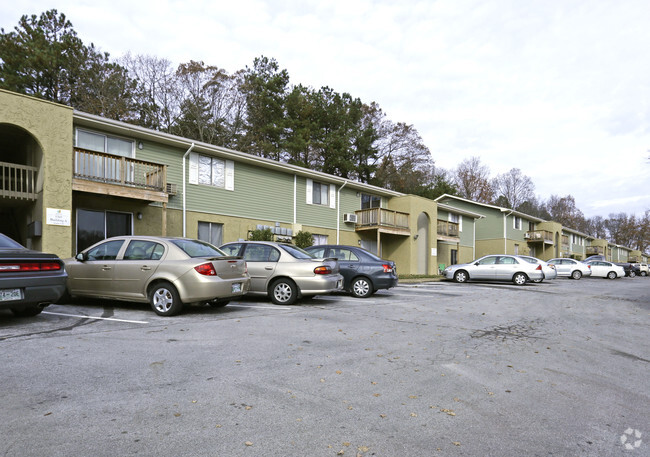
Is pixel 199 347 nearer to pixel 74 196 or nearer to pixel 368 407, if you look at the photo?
pixel 368 407

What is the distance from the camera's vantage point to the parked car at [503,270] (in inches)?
801

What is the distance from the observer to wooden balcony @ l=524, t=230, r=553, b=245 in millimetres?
47344

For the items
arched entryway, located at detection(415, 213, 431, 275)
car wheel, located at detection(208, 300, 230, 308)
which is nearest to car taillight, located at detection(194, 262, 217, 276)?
car wheel, located at detection(208, 300, 230, 308)

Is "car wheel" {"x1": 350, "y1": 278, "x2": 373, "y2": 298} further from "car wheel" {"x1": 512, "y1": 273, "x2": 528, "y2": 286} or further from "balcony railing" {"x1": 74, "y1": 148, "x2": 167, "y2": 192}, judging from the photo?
"car wheel" {"x1": 512, "y1": 273, "x2": 528, "y2": 286}

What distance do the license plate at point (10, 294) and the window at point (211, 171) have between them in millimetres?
11429

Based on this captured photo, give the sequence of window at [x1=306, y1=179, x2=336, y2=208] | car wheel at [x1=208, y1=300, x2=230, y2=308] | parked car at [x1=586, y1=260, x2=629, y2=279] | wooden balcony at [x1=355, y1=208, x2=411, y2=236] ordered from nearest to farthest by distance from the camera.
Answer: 1. car wheel at [x1=208, y1=300, x2=230, y2=308]
2. window at [x1=306, y1=179, x2=336, y2=208]
3. wooden balcony at [x1=355, y1=208, x2=411, y2=236]
4. parked car at [x1=586, y1=260, x2=629, y2=279]

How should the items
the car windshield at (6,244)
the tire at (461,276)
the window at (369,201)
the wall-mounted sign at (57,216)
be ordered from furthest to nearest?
the window at (369,201) < the tire at (461,276) < the wall-mounted sign at (57,216) < the car windshield at (6,244)

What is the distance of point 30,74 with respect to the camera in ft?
83.6

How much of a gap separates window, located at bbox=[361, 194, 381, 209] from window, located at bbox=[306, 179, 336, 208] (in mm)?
2985

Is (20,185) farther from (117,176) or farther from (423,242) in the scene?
(423,242)

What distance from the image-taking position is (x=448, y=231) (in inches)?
1278

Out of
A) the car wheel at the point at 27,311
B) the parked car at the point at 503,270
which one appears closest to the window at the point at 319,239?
the parked car at the point at 503,270

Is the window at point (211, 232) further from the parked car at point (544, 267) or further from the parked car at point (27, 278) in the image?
the parked car at point (544, 267)

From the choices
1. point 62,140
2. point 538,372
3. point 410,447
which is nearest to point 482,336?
point 538,372
